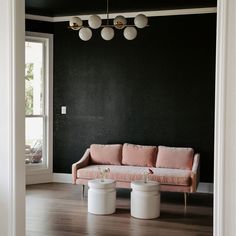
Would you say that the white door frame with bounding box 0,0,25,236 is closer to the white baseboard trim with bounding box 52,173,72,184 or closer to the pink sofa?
the pink sofa

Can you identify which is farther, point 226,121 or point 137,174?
point 137,174

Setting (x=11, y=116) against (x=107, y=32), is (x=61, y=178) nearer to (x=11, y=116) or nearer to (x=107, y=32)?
(x=107, y=32)

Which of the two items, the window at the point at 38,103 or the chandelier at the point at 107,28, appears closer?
the chandelier at the point at 107,28

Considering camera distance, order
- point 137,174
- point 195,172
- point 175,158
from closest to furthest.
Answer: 1. point 195,172
2. point 137,174
3. point 175,158

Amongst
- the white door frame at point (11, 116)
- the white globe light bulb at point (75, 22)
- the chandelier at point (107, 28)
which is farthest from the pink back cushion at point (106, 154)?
the white door frame at point (11, 116)

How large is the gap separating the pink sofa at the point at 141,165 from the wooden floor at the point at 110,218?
324 mm

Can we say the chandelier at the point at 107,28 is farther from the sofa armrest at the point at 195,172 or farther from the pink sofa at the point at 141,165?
the sofa armrest at the point at 195,172

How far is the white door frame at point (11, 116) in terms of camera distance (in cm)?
300

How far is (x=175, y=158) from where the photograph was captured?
6.23 m

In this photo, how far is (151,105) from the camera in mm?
6727

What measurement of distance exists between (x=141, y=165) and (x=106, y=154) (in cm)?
63

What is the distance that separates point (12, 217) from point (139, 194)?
7.37 feet

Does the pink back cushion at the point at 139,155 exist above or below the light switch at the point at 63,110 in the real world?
below

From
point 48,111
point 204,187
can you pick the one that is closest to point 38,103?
point 48,111
